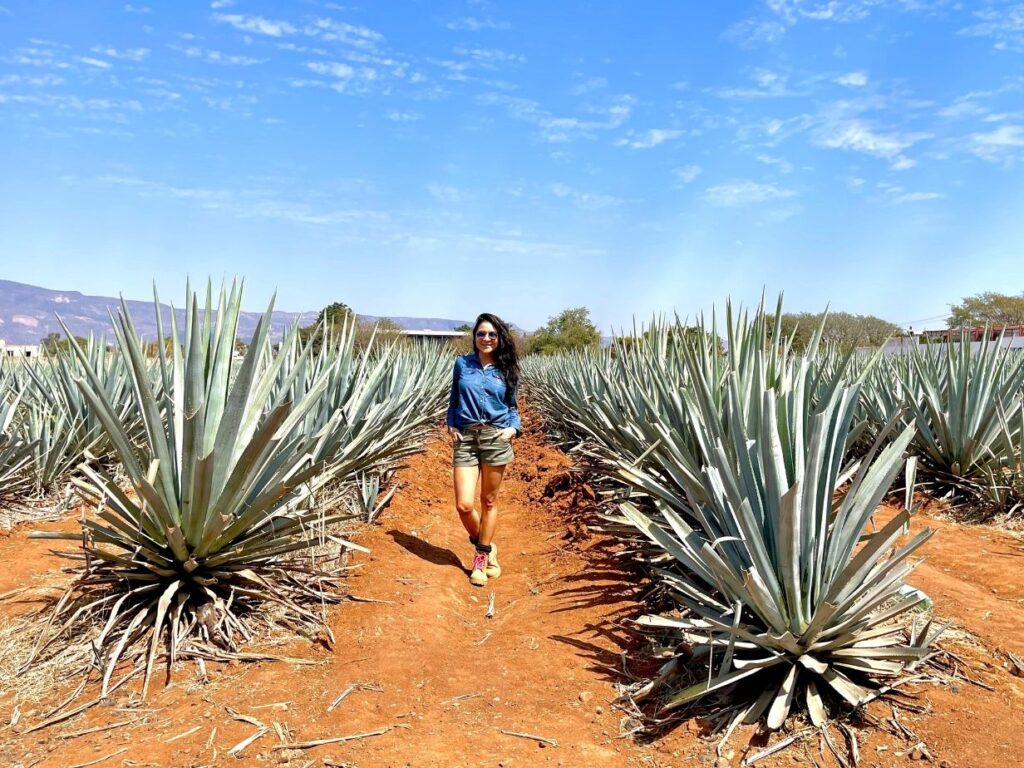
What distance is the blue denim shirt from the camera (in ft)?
14.4

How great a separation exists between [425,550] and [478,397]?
4.15ft

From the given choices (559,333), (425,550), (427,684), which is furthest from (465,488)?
(559,333)

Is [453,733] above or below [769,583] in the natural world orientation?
below

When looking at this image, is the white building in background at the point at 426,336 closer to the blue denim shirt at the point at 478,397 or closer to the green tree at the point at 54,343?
the green tree at the point at 54,343

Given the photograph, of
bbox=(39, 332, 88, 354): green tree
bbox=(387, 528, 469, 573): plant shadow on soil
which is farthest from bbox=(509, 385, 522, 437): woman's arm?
bbox=(39, 332, 88, 354): green tree

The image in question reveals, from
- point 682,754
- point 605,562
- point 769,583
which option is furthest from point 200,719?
point 605,562

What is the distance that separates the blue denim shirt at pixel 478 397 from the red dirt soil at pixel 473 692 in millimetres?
963

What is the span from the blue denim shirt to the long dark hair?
0.10ft

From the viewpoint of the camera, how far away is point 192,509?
116 inches

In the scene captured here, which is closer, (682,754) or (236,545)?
(682,754)

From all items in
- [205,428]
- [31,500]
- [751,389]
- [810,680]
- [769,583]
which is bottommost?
[31,500]

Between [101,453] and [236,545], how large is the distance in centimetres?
433

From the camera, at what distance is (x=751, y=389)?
336 centimetres

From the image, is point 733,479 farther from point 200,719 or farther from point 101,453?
point 101,453
